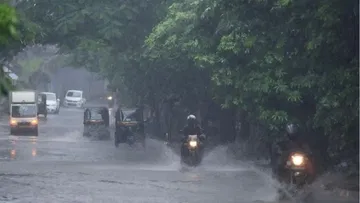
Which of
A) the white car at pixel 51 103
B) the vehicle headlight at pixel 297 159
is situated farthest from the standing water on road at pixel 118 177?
the white car at pixel 51 103

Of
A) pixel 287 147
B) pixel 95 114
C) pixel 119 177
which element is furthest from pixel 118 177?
pixel 95 114

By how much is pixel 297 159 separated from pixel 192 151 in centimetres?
815

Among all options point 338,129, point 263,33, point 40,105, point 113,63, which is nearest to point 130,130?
point 113,63

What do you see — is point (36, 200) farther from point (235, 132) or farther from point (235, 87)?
point (235, 132)

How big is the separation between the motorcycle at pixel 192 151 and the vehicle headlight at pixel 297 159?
7.91 meters

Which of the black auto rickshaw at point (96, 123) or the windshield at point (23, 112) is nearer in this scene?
the black auto rickshaw at point (96, 123)

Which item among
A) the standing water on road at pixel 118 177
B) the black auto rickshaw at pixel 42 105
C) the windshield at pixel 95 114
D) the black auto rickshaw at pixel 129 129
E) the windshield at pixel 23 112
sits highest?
the black auto rickshaw at pixel 42 105

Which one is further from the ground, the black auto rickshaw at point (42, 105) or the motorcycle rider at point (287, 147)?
the black auto rickshaw at point (42, 105)

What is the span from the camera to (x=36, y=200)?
16.6 meters

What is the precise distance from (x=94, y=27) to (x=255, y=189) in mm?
16075

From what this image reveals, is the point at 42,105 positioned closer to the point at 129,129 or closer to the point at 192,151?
the point at 129,129

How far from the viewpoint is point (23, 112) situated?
4581cm

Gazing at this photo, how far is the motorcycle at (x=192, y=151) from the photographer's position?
23922 millimetres

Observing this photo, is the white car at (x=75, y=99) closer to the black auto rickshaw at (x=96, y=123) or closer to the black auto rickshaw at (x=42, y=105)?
the black auto rickshaw at (x=42, y=105)
